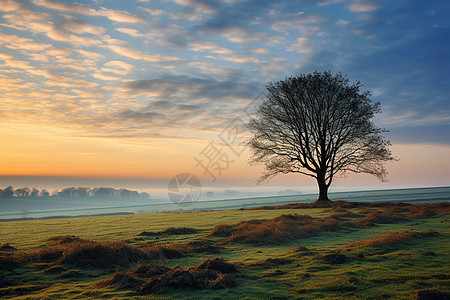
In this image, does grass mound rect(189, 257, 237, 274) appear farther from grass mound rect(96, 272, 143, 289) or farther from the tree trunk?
the tree trunk

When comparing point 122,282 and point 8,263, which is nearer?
point 122,282

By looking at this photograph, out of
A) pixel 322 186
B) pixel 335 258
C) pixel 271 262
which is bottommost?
pixel 271 262

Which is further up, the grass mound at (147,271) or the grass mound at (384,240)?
the grass mound at (147,271)

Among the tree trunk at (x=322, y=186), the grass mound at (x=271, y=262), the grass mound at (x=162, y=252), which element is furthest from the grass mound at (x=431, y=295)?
the tree trunk at (x=322, y=186)

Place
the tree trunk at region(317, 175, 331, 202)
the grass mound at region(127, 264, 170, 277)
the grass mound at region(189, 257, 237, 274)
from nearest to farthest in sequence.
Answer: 1. the grass mound at region(127, 264, 170, 277)
2. the grass mound at region(189, 257, 237, 274)
3. the tree trunk at region(317, 175, 331, 202)

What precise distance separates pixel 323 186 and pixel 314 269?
33.4 meters

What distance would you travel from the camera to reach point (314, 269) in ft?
37.0

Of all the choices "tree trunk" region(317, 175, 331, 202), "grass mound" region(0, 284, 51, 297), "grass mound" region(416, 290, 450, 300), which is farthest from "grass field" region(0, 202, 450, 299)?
"tree trunk" region(317, 175, 331, 202)

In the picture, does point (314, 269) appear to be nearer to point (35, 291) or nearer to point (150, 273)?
point (150, 273)

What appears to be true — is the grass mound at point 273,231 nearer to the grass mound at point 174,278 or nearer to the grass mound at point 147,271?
the grass mound at point 174,278

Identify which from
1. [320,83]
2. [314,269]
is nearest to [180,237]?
[314,269]

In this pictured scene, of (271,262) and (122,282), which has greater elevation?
(122,282)

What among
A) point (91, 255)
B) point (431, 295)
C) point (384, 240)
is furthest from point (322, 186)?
point (431, 295)

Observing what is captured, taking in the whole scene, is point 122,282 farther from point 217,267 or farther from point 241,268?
point 241,268
